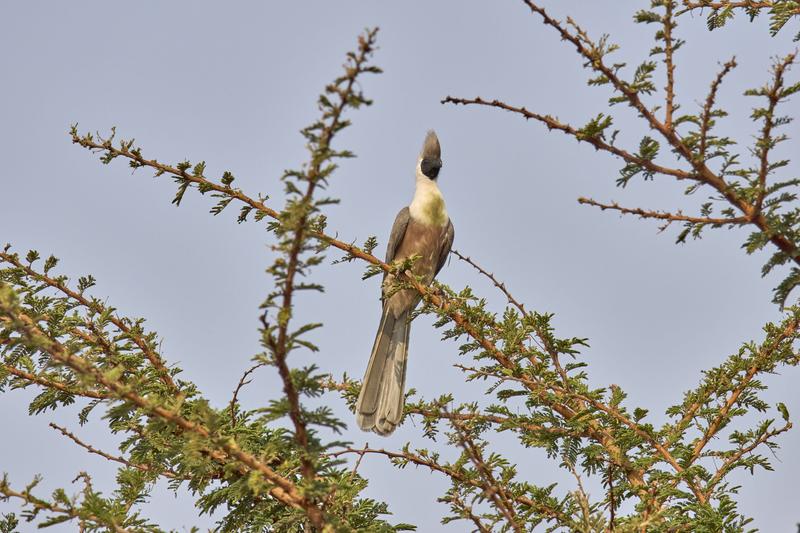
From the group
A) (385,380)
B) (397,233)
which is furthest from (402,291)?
(385,380)

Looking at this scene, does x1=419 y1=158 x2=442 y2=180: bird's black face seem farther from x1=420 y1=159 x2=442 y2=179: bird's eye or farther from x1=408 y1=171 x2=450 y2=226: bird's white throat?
x1=408 y1=171 x2=450 y2=226: bird's white throat

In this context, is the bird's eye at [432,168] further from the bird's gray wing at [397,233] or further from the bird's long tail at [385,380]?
the bird's long tail at [385,380]

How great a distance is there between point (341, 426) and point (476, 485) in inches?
55.6

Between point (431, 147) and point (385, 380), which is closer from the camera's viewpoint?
point (385, 380)

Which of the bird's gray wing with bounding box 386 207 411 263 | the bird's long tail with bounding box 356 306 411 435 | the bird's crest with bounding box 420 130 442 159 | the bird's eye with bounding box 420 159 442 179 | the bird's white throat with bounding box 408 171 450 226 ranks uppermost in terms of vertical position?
the bird's crest with bounding box 420 130 442 159

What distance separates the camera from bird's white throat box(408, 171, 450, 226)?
22.4 feet

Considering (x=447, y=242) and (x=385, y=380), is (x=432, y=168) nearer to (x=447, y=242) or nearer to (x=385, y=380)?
(x=447, y=242)

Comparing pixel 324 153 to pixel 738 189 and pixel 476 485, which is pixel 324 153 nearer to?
pixel 738 189

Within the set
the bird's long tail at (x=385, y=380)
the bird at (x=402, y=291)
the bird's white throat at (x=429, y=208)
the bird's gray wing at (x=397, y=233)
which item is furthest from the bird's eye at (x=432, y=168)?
the bird's long tail at (x=385, y=380)

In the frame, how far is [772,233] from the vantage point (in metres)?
2.69

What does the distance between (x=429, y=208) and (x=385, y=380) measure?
2.18 m

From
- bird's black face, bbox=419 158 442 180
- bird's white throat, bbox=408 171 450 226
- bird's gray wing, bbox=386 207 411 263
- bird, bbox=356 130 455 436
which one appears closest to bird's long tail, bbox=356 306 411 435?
bird, bbox=356 130 455 436

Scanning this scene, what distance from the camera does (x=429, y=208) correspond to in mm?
6871

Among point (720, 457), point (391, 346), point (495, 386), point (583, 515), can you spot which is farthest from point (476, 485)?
point (391, 346)
